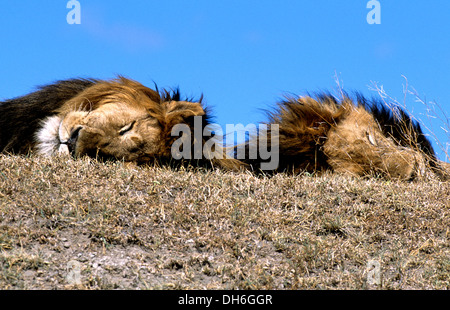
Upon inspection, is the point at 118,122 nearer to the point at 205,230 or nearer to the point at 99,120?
the point at 99,120

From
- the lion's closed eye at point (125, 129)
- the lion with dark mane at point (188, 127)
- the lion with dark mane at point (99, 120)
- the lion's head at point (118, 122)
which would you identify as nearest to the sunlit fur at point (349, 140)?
the lion with dark mane at point (188, 127)

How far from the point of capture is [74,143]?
5055mm

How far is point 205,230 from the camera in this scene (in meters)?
3.86

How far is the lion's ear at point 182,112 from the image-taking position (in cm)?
527

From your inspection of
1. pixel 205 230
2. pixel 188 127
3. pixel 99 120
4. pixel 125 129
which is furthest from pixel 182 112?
pixel 205 230

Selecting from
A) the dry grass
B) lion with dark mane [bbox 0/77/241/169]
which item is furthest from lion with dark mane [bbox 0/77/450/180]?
the dry grass

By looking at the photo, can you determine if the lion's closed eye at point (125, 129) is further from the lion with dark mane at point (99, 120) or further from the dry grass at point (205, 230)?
the dry grass at point (205, 230)

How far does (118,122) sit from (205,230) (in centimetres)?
165

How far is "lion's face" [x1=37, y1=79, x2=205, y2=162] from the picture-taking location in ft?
16.3

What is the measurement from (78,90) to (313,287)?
348cm

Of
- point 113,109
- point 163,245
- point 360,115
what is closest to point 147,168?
point 113,109

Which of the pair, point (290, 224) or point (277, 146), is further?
point (277, 146)

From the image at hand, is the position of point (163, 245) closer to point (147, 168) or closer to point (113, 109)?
point (147, 168)
